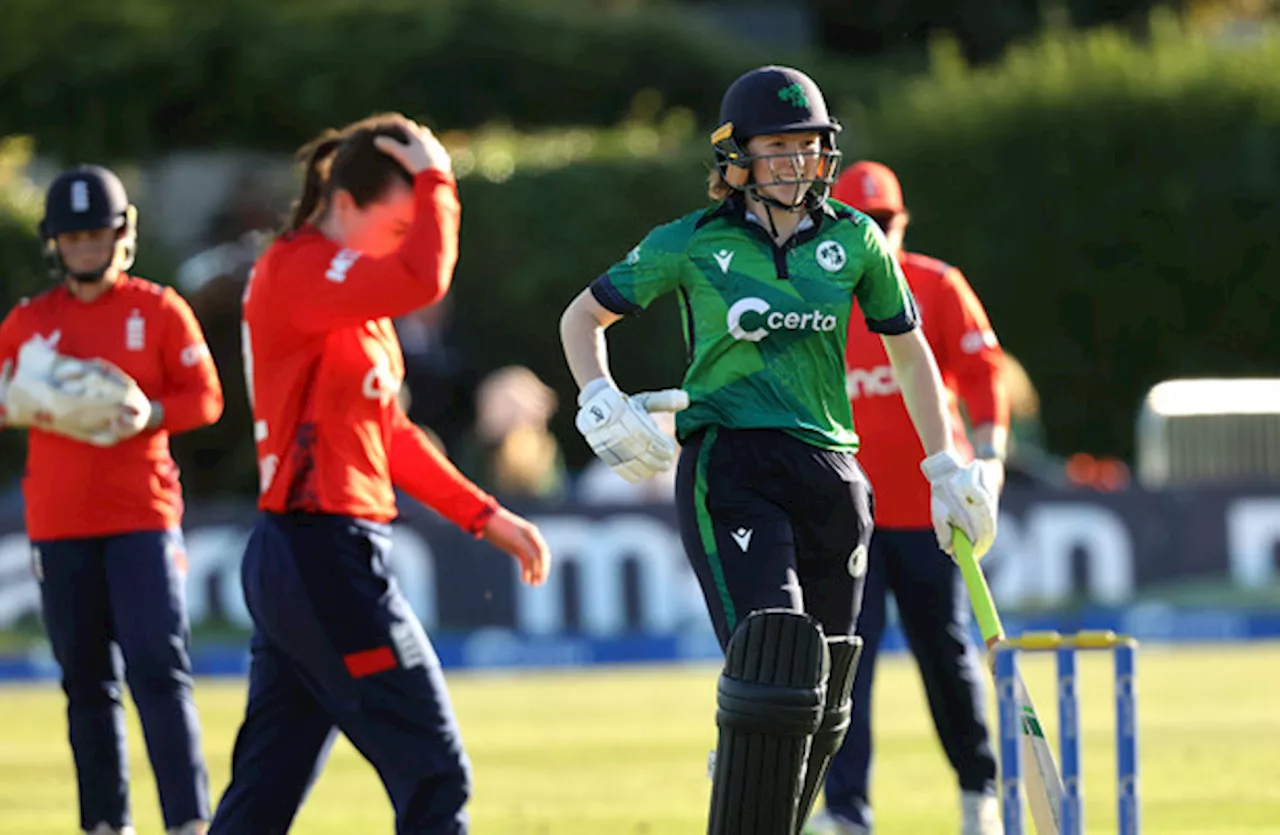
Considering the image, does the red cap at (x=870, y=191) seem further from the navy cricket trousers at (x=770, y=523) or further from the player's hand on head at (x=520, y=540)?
the navy cricket trousers at (x=770, y=523)

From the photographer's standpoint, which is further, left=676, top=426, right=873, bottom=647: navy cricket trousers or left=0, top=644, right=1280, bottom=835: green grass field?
left=0, top=644, right=1280, bottom=835: green grass field

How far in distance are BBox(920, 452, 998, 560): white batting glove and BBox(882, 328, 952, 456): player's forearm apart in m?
0.10

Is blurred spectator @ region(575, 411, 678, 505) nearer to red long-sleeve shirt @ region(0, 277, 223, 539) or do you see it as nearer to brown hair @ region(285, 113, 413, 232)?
red long-sleeve shirt @ region(0, 277, 223, 539)

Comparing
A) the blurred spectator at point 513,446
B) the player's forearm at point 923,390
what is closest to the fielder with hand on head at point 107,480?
the player's forearm at point 923,390

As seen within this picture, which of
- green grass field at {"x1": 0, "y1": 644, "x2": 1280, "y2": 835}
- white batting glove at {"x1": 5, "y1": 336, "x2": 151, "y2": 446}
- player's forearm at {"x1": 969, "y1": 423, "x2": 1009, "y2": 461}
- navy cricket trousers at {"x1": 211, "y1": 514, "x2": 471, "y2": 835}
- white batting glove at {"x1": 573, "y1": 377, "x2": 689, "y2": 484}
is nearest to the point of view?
white batting glove at {"x1": 573, "y1": 377, "x2": 689, "y2": 484}

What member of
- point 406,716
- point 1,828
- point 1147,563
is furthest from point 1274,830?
point 1147,563

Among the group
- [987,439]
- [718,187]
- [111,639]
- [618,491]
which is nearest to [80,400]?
[111,639]

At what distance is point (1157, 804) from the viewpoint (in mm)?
8414

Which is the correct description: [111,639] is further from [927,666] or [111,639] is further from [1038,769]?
[1038,769]

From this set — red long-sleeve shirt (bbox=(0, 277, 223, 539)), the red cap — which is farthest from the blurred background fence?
red long-sleeve shirt (bbox=(0, 277, 223, 539))

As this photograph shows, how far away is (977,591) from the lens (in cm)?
541

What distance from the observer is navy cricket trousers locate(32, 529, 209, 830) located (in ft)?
22.4

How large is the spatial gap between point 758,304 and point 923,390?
1.61 feet

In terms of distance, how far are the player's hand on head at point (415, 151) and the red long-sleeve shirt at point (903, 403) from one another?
87.4 inches
